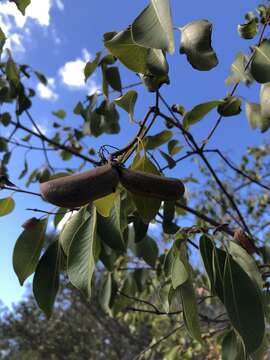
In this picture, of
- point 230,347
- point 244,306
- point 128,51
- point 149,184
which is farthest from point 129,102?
point 230,347

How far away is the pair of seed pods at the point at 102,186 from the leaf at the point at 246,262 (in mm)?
357

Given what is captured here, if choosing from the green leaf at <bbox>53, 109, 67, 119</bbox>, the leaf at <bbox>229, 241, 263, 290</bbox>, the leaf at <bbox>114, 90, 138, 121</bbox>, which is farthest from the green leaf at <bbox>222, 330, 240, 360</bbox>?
the green leaf at <bbox>53, 109, 67, 119</bbox>

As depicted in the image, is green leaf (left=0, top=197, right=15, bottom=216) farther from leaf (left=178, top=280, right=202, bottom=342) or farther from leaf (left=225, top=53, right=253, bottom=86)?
leaf (left=225, top=53, right=253, bottom=86)

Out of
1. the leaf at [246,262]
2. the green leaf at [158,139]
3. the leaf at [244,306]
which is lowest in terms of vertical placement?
the leaf at [244,306]

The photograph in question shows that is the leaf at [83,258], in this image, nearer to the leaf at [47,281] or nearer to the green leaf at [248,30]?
the leaf at [47,281]

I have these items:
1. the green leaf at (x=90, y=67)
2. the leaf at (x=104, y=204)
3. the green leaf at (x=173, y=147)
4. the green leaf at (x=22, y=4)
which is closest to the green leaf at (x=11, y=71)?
the green leaf at (x=90, y=67)

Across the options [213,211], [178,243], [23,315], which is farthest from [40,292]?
[23,315]

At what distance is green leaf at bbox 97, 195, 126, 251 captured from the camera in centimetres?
120

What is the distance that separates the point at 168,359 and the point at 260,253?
1.40m

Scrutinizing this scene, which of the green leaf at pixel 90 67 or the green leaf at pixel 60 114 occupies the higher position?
the green leaf at pixel 60 114

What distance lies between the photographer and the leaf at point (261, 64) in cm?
106

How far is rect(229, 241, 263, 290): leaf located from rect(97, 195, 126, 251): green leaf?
0.88 feet

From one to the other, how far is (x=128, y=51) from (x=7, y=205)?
0.62 m

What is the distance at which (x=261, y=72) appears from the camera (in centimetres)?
107
